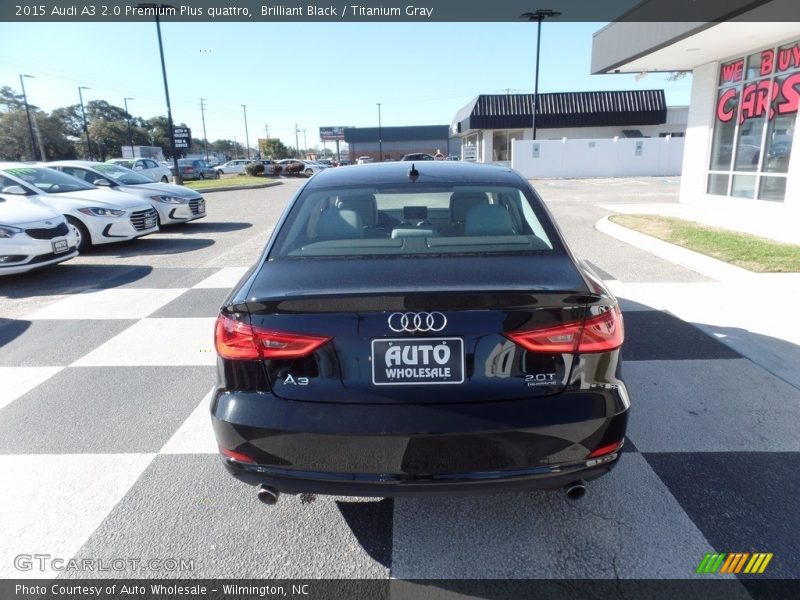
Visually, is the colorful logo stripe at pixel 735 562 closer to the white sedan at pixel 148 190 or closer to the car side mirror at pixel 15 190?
the car side mirror at pixel 15 190

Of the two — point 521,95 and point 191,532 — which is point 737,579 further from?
point 521,95

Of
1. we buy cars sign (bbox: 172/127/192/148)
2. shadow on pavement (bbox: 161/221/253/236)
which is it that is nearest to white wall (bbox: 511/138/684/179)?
we buy cars sign (bbox: 172/127/192/148)

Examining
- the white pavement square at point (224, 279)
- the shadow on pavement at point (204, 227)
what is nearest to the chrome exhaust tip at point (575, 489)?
the white pavement square at point (224, 279)

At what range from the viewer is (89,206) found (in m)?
9.44

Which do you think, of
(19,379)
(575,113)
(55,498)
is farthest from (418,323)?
(575,113)

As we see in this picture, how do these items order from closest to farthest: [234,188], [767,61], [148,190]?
[767,61]
[148,190]
[234,188]

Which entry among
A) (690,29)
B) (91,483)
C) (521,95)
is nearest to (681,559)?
(91,483)

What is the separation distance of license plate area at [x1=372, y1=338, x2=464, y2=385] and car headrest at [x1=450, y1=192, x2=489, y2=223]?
1207mm

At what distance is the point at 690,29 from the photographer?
9711mm

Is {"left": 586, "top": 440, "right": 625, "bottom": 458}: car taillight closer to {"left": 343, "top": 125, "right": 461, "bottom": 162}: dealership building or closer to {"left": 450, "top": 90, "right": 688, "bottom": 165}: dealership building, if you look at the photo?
{"left": 450, "top": 90, "right": 688, "bottom": 165}: dealership building

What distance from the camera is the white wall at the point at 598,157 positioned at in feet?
103

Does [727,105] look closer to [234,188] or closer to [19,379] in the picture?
[19,379]

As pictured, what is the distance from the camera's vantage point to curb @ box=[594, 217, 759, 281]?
6.82 m

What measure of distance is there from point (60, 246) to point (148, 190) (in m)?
4.52
